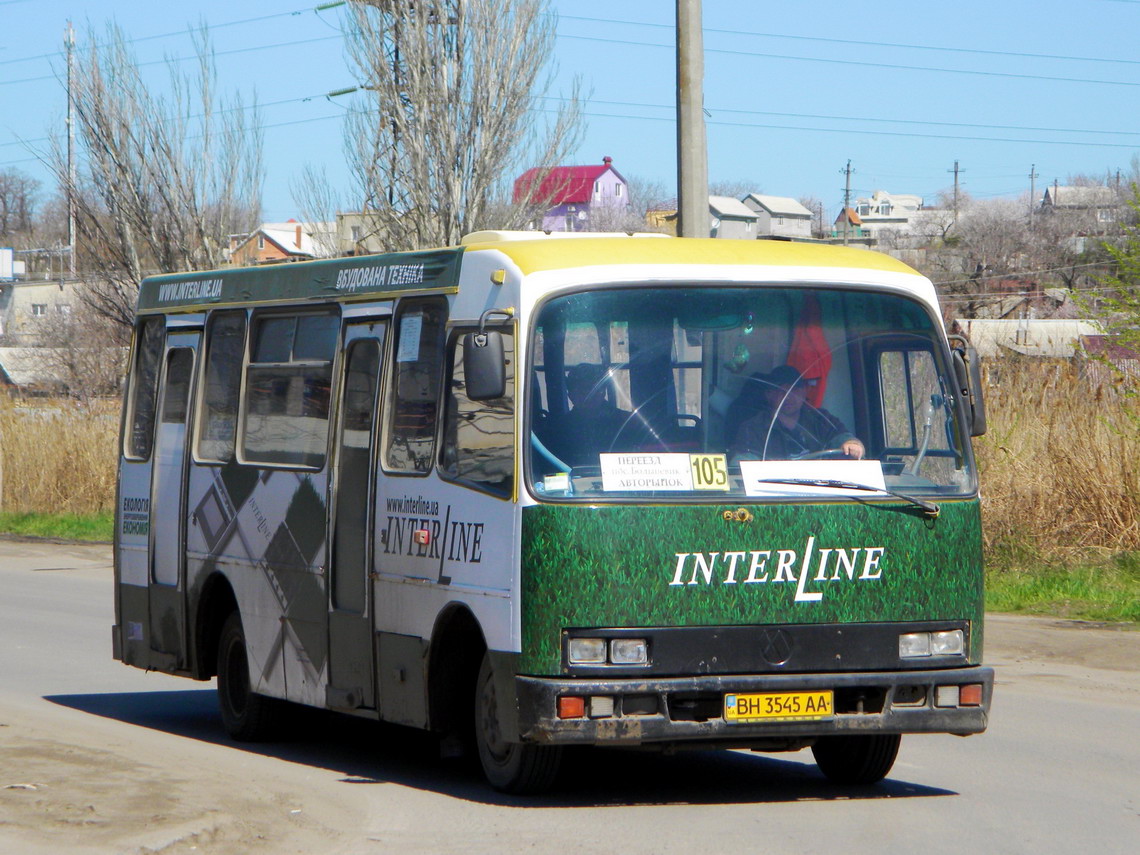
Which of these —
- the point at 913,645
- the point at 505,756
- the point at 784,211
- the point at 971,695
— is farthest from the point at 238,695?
the point at 784,211

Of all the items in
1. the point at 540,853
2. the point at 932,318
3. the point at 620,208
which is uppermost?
the point at 620,208

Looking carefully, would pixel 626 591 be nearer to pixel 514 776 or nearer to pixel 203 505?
pixel 514 776

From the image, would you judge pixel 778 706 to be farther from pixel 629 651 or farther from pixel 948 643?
pixel 948 643

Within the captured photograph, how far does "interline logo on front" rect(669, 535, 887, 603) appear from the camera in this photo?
23.4ft

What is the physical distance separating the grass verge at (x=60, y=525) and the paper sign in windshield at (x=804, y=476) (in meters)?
20.8

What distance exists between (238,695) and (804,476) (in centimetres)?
424

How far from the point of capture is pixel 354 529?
8.58m

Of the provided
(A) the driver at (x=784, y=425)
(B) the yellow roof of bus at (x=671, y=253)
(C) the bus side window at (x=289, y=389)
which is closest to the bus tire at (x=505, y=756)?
(A) the driver at (x=784, y=425)

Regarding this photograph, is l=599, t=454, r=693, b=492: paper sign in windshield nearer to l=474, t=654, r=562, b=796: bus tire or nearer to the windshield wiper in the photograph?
the windshield wiper

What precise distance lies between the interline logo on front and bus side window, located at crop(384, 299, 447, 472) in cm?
152

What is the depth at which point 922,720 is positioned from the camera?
733 centimetres

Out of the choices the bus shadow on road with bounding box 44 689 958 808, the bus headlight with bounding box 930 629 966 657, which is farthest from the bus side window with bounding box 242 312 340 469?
the bus headlight with bounding box 930 629 966 657

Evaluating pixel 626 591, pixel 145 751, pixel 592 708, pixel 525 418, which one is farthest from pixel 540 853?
pixel 145 751

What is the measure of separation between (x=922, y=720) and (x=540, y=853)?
1869 mm
